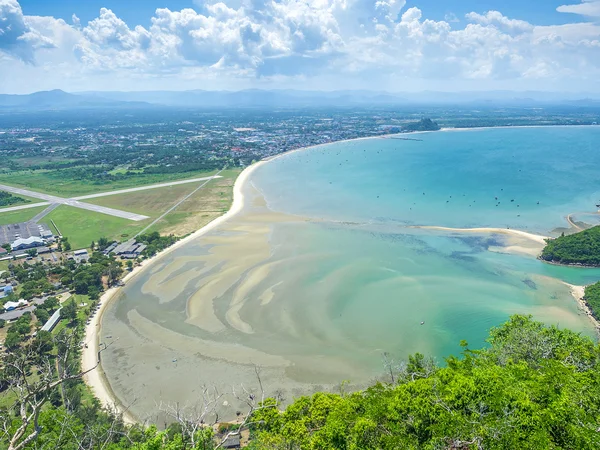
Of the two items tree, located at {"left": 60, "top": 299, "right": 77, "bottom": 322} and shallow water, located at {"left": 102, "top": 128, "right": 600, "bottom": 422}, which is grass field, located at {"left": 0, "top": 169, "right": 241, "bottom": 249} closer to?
shallow water, located at {"left": 102, "top": 128, "right": 600, "bottom": 422}

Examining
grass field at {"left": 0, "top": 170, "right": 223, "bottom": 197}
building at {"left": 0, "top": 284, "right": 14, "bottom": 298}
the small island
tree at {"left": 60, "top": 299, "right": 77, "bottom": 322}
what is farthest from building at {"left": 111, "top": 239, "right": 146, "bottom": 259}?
the small island

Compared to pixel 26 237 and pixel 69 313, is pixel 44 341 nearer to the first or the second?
pixel 69 313

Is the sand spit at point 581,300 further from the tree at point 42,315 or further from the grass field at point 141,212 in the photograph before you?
the grass field at point 141,212

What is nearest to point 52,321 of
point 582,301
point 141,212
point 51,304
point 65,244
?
point 51,304

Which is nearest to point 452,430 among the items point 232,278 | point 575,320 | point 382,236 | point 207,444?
point 207,444

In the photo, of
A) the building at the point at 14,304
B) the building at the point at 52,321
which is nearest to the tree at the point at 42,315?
the building at the point at 52,321
